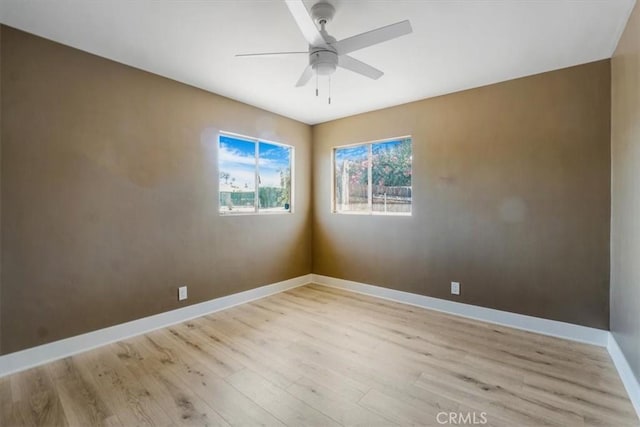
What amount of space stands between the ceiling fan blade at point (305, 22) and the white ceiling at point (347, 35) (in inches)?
9.2

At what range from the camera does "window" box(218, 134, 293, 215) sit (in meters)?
3.64

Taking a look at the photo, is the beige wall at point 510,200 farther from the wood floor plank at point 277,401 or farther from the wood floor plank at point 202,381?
the wood floor plank at point 202,381

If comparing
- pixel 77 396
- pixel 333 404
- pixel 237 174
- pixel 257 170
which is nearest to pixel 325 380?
pixel 333 404

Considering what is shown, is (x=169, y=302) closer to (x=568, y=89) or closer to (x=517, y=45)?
(x=517, y=45)

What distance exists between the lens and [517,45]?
2396 mm

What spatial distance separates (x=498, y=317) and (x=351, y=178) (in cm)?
251

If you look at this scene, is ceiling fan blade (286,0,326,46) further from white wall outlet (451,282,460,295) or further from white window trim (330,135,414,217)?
white wall outlet (451,282,460,295)

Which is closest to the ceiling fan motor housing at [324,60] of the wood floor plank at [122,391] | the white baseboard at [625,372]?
the wood floor plank at [122,391]

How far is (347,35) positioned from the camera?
226cm

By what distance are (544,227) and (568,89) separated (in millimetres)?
1287

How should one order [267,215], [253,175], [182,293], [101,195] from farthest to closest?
[267,215] < [253,175] < [182,293] < [101,195]

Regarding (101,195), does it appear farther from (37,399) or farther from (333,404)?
(333,404)

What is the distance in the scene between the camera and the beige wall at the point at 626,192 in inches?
73.7

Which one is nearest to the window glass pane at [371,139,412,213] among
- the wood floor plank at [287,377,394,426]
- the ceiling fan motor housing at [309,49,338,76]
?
the ceiling fan motor housing at [309,49,338,76]
